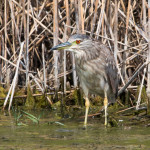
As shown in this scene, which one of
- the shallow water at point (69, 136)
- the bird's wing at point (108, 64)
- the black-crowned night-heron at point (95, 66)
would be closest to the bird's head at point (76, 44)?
the black-crowned night-heron at point (95, 66)

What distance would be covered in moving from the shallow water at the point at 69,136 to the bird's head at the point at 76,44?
1068mm

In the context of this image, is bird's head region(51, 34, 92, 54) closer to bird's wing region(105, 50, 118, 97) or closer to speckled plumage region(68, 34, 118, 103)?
speckled plumage region(68, 34, 118, 103)

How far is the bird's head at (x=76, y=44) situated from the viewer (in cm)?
531

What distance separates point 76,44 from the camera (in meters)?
5.48

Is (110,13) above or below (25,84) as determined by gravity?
above

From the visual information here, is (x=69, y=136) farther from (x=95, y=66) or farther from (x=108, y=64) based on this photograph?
(x=108, y=64)

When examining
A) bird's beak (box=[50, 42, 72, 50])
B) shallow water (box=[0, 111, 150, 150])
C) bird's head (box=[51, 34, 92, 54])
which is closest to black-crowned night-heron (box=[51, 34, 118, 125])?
bird's head (box=[51, 34, 92, 54])

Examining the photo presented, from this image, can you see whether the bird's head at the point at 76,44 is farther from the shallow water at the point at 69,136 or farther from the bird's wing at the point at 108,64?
the shallow water at the point at 69,136

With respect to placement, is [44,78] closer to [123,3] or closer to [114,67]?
[114,67]

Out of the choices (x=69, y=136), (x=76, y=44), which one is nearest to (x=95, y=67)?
(x=76, y=44)

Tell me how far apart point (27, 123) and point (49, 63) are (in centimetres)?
245

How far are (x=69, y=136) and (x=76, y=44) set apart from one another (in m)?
1.68

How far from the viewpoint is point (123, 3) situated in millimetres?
6863

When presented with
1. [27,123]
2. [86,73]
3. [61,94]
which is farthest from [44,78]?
[27,123]
